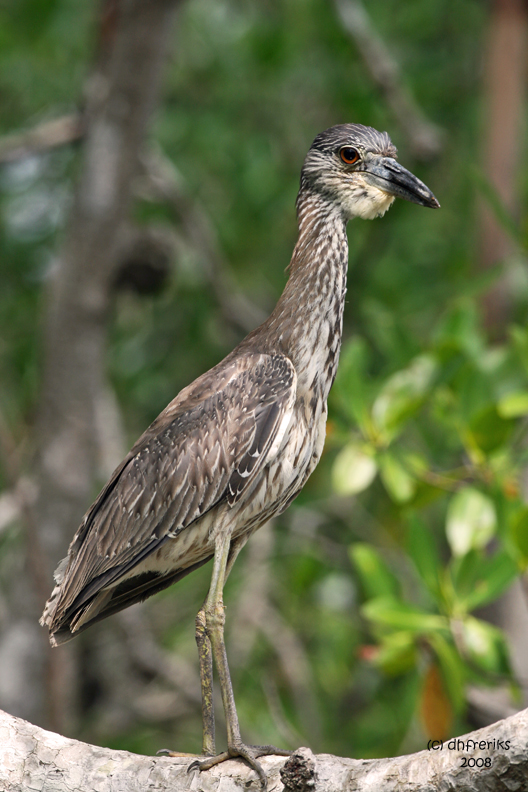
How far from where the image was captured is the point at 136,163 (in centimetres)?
507

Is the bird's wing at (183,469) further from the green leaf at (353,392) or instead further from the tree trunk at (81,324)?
the tree trunk at (81,324)

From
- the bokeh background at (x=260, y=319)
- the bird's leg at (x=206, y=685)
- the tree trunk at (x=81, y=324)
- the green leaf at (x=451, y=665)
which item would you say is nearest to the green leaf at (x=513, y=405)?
the bokeh background at (x=260, y=319)

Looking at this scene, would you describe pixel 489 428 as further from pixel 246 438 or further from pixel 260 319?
pixel 260 319

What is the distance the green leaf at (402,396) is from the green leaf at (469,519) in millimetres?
429

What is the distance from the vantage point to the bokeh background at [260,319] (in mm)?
4109

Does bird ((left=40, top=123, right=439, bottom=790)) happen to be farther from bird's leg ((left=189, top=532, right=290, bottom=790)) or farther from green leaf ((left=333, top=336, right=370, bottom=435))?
green leaf ((left=333, top=336, right=370, bottom=435))

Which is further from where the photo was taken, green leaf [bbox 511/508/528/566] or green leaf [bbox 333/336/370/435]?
green leaf [bbox 333/336/370/435]

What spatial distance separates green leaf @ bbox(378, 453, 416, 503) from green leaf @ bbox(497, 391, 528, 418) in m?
0.54

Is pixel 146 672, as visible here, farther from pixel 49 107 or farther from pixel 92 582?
pixel 49 107

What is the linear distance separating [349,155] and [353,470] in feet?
4.75

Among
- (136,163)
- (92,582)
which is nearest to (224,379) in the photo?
(92,582)

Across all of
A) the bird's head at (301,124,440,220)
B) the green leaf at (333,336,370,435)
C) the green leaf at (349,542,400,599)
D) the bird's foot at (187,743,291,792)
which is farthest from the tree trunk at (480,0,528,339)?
the bird's foot at (187,743,291,792)

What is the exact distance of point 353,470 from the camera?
400 centimetres

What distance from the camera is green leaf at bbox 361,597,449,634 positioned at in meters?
3.74
